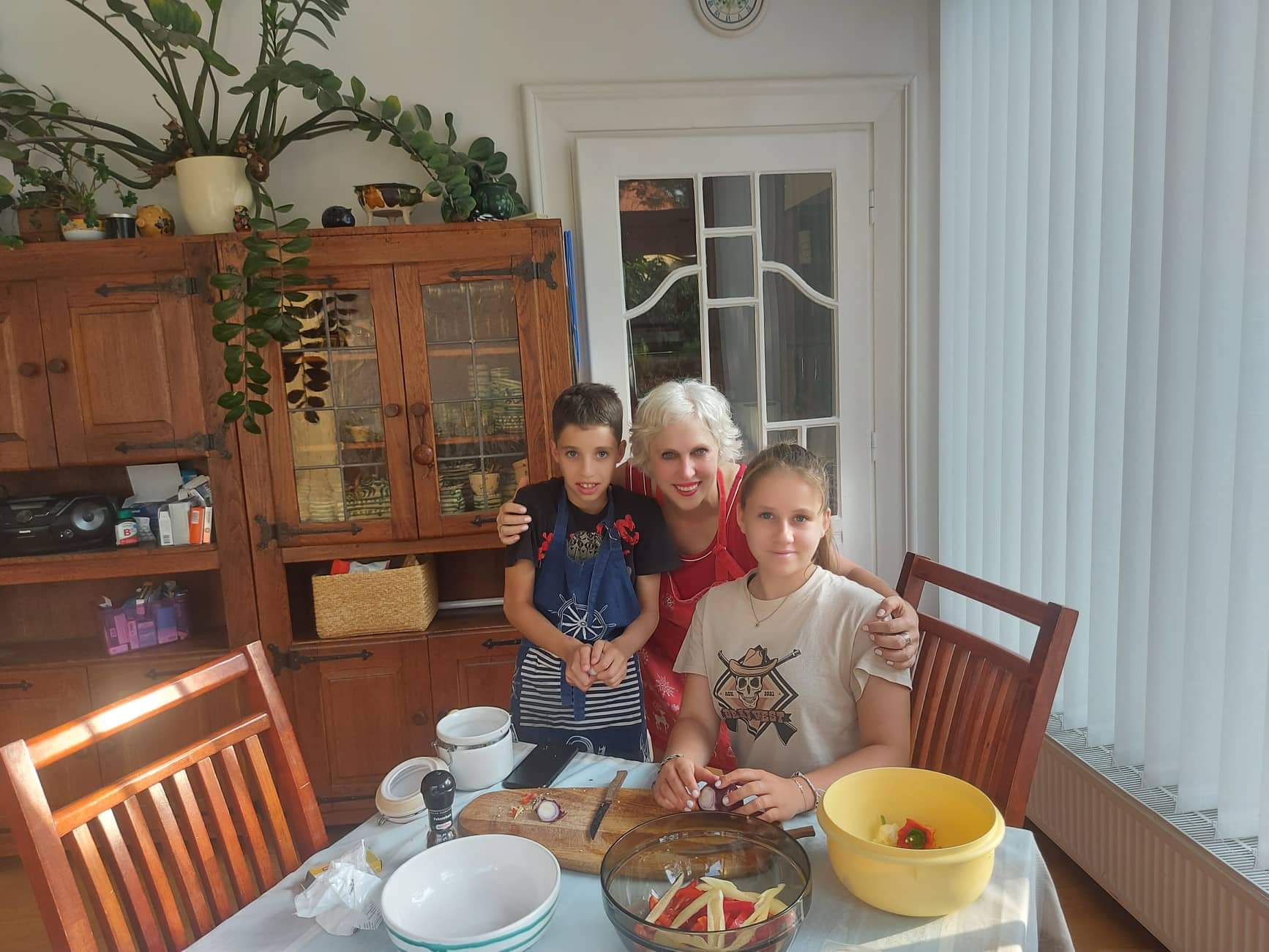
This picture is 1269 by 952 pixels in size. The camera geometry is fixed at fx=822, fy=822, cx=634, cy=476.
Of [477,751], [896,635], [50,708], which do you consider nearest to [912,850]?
[896,635]

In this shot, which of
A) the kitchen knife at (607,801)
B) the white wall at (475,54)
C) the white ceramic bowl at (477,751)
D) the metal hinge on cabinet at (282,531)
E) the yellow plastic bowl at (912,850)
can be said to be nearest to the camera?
the yellow plastic bowl at (912,850)

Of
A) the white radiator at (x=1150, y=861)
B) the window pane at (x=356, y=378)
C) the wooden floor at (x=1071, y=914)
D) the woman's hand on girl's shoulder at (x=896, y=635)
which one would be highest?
the window pane at (x=356, y=378)

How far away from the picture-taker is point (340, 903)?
96 centimetres

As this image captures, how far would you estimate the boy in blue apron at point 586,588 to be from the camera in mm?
1702

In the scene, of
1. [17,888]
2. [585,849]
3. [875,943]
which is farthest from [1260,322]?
[17,888]

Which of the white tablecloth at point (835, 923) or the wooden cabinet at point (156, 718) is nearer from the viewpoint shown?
the white tablecloth at point (835, 923)

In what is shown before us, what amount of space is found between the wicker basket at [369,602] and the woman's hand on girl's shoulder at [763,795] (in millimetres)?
1625

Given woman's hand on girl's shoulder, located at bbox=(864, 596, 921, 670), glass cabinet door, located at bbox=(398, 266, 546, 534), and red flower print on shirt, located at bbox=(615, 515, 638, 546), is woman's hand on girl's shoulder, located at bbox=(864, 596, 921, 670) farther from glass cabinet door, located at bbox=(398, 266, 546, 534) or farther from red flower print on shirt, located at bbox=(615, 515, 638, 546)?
glass cabinet door, located at bbox=(398, 266, 546, 534)

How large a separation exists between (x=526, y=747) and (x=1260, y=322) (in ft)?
5.08

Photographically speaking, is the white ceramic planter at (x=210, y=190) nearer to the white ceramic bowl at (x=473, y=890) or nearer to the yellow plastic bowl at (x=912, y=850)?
the white ceramic bowl at (x=473, y=890)

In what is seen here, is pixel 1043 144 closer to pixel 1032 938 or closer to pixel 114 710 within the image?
pixel 1032 938

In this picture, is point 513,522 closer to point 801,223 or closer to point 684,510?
point 684,510

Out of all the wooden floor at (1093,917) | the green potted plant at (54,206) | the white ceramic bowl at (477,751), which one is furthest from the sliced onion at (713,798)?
the green potted plant at (54,206)

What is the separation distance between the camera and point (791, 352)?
290 cm
